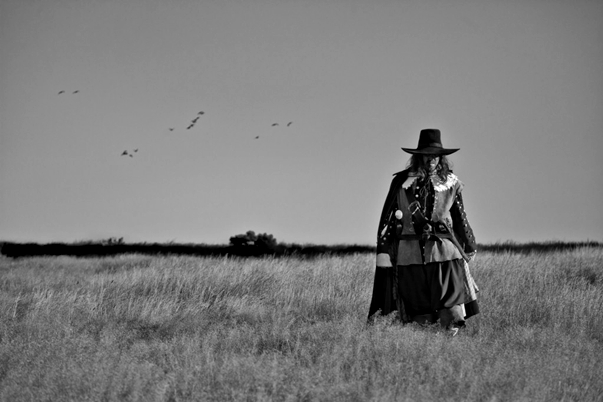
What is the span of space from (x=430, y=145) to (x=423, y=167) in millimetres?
245

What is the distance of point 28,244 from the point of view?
31766mm

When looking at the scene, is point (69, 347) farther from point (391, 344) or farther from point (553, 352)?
point (553, 352)

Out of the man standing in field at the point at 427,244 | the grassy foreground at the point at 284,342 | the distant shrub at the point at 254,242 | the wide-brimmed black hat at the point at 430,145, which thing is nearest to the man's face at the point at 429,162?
the man standing in field at the point at 427,244

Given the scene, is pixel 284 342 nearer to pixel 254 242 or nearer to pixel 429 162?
pixel 429 162

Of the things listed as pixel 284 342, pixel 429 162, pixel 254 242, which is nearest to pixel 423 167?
pixel 429 162

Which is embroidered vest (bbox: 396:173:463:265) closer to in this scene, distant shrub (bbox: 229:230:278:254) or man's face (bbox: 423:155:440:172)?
man's face (bbox: 423:155:440:172)

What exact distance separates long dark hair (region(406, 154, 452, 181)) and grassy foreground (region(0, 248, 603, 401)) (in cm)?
159

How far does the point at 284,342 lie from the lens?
844 cm

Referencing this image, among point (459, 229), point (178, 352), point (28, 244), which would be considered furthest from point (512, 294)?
point (28, 244)

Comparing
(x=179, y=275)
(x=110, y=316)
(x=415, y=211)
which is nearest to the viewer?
(x=415, y=211)

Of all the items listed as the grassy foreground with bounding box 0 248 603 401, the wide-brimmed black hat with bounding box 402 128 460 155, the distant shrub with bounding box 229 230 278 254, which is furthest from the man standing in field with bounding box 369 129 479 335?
the distant shrub with bounding box 229 230 278 254

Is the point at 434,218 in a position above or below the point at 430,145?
below

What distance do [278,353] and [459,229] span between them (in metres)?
2.40

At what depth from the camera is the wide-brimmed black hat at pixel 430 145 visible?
883 centimetres
